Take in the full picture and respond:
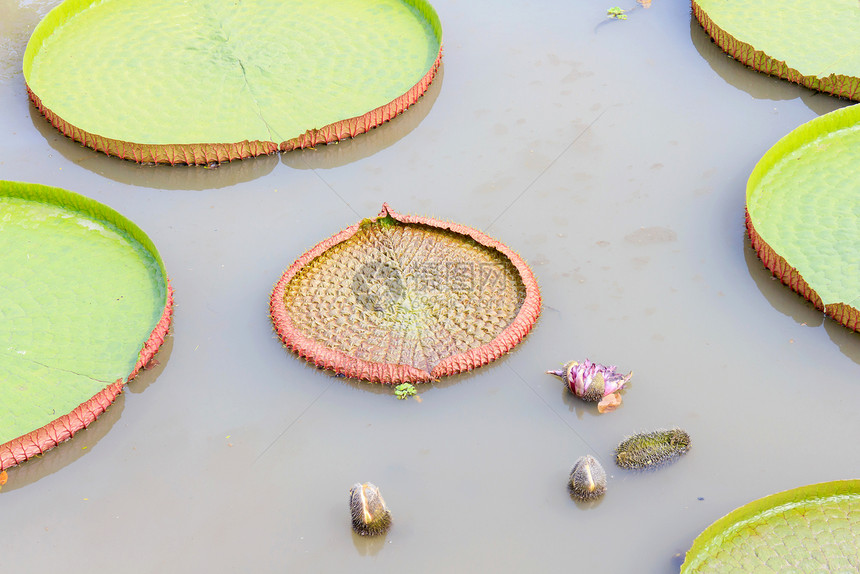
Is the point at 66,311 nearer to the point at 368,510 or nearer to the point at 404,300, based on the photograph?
the point at 404,300

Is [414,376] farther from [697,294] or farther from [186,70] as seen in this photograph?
[186,70]

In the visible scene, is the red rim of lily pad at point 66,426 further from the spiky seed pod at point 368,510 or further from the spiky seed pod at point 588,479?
the spiky seed pod at point 588,479

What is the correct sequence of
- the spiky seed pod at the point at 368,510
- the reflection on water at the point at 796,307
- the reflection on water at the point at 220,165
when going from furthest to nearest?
1. the reflection on water at the point at 220,165
2. the reflection on water at the point at 796,307
3. the spiky seed pod at the point at 368,510

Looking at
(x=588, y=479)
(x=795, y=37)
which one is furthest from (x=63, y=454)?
(x=795, y=37)

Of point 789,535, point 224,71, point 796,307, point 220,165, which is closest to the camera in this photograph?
point 789,535

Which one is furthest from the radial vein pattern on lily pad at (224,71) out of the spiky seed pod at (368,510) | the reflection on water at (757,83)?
the spiky seed pod at (368,510)

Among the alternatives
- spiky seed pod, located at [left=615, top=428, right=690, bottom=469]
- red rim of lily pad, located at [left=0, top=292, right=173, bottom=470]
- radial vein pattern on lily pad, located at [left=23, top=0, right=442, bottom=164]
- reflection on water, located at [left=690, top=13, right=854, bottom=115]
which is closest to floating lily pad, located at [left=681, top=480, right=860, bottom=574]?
spiky seed pod, located at [left=615, top=428, right=690, bottom=469]
